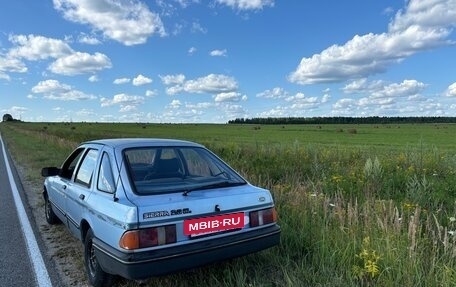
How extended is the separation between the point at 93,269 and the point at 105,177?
977 millimetres

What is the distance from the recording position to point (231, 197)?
12.3 ft

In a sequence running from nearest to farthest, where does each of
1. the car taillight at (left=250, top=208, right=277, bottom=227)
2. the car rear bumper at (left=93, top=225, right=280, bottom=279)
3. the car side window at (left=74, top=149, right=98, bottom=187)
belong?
the car rear bumper at (left=93, top=225, right=280, bottom=279)
the car taillight at (left=250, top=208, right=277, bottom=227)
the car side window at (left=74, top=149, right=98, bottom=187)

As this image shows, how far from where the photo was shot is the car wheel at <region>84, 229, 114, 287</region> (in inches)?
153

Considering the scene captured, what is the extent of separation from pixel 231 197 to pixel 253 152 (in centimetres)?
951

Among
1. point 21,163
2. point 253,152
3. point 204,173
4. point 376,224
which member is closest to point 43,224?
point 204,173

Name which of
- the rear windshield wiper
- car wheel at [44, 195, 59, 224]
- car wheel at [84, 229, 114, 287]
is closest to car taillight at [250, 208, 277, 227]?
the rear windshield wiper

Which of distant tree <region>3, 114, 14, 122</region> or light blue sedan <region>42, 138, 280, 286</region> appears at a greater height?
distant tree <region>3, 114, 14, 122</region>

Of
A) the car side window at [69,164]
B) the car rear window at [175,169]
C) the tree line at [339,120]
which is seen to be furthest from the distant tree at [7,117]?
the car rear window at [175,169]

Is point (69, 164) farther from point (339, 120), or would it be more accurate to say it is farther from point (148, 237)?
point (339, 120)

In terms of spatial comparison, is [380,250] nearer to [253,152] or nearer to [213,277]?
[213,277]

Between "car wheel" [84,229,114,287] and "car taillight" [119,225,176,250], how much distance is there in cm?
81

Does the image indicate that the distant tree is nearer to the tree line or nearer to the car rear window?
the tree line

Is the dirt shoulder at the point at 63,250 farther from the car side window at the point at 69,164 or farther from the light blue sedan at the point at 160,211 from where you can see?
the car side window at the point at 69,164

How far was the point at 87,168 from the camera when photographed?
4691 millimetres
